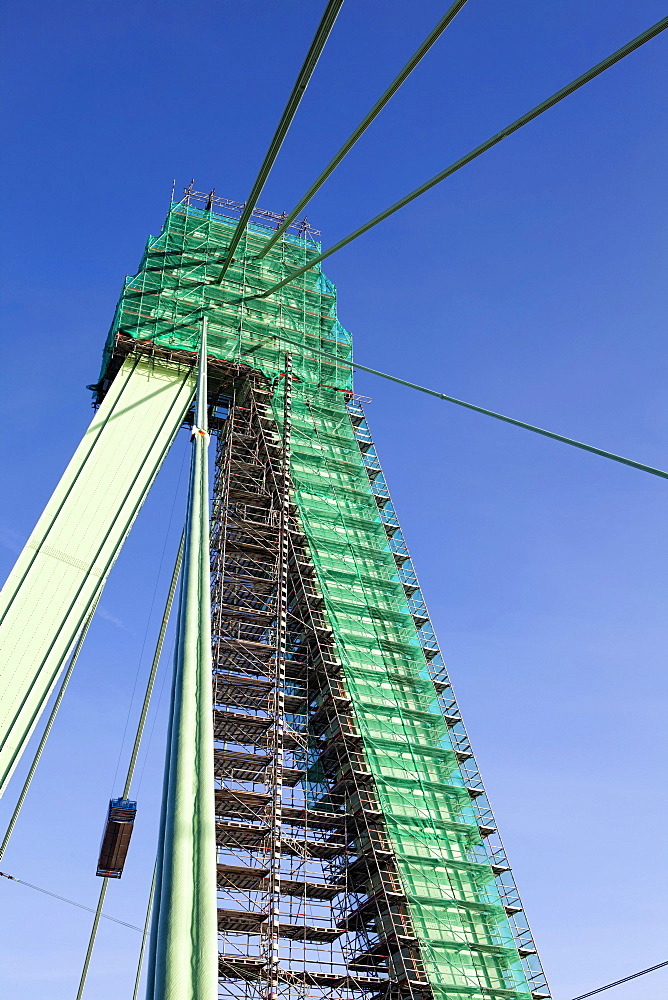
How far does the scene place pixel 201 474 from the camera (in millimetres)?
6676

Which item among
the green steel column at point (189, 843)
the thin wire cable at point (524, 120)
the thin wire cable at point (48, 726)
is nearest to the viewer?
the green steel column at point (189, 843)

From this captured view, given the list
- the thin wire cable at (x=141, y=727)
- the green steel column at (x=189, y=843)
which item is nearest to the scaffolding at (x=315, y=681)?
the thin wire cable at (x=141, y=727)

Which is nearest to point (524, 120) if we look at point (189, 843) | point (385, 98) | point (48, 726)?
point (385, 98)

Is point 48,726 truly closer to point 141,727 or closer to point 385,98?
point 141,727

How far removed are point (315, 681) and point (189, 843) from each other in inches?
867

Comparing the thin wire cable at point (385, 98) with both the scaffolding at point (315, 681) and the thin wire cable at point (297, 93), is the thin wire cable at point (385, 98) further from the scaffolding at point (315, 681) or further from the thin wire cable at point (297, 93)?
the scaffolding at point (315, 681)

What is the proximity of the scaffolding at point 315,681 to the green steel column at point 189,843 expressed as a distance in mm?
16008

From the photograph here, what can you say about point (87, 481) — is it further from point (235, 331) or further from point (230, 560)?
point (235, 331)

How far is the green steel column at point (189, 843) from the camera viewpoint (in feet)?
13.2

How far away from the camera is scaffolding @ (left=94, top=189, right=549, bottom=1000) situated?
21562 millimetres

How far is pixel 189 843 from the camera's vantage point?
4371 millimetres

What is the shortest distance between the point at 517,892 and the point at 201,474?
19.5 meters

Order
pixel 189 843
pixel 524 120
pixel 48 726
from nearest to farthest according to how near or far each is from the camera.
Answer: pixel 189 843 → pixel 524 120 → pixel 48 726

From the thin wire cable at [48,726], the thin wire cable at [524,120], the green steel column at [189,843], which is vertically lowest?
the green steel column at [189,843]
